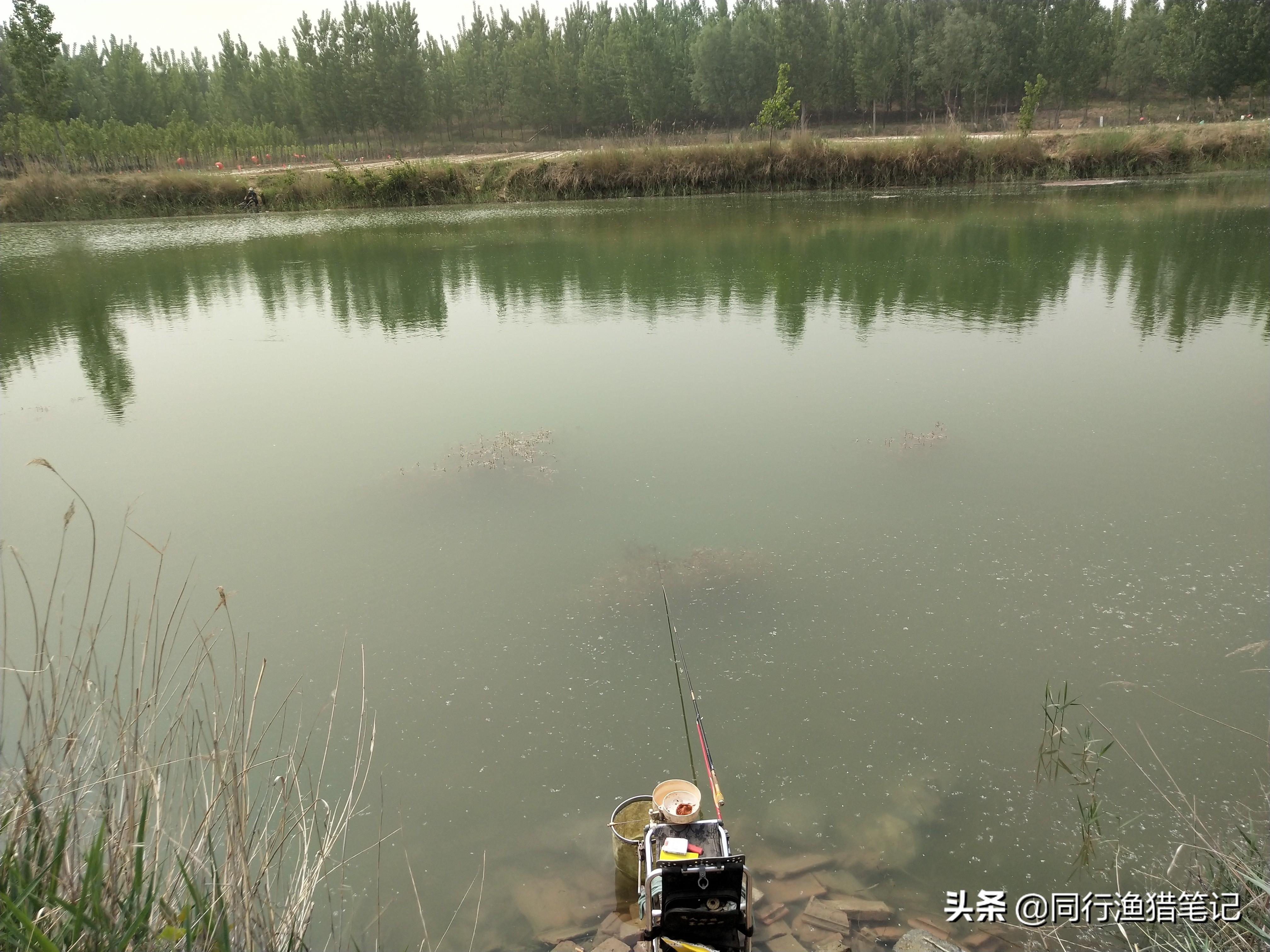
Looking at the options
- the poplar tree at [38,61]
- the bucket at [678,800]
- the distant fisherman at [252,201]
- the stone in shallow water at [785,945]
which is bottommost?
the stone in shallow water at [785,945]

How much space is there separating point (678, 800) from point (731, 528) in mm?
2047

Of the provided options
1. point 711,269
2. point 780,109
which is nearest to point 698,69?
point 780,109

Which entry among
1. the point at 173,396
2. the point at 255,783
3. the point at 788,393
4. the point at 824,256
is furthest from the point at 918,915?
the point at 824,256

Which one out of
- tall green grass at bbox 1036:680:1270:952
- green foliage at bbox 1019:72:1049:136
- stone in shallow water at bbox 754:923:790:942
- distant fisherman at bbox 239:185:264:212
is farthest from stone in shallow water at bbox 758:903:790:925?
distant fisherman at bbox 239:185:264:212

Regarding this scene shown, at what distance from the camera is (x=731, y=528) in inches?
158

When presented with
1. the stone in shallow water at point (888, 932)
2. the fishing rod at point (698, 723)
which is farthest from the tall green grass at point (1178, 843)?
the fishing rod at point (698, 723)

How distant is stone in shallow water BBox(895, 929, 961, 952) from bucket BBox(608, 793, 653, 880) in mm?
669

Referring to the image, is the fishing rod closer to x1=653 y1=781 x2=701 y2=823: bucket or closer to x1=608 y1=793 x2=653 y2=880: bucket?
x1=653 y1=781 x2=701 y2=823: bucket

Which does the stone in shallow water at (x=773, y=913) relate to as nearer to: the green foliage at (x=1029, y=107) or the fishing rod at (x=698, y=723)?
the fishing rod at (x=698, y=723)

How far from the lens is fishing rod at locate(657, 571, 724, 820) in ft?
7.34

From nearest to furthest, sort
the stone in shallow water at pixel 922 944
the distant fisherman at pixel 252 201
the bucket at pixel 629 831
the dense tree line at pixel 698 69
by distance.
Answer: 1. the stone in shallow water at pixel 922 944
2. the bucket at pixel 629 831
3. the distant fisherman at pixel 252 201
4. the dense tree line at pixel 698 69

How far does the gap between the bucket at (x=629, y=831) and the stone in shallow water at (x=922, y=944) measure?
669 millimetres

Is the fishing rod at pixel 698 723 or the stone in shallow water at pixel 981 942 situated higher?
the fishing rod at pixel 698 723

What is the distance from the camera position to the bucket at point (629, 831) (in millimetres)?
2135
